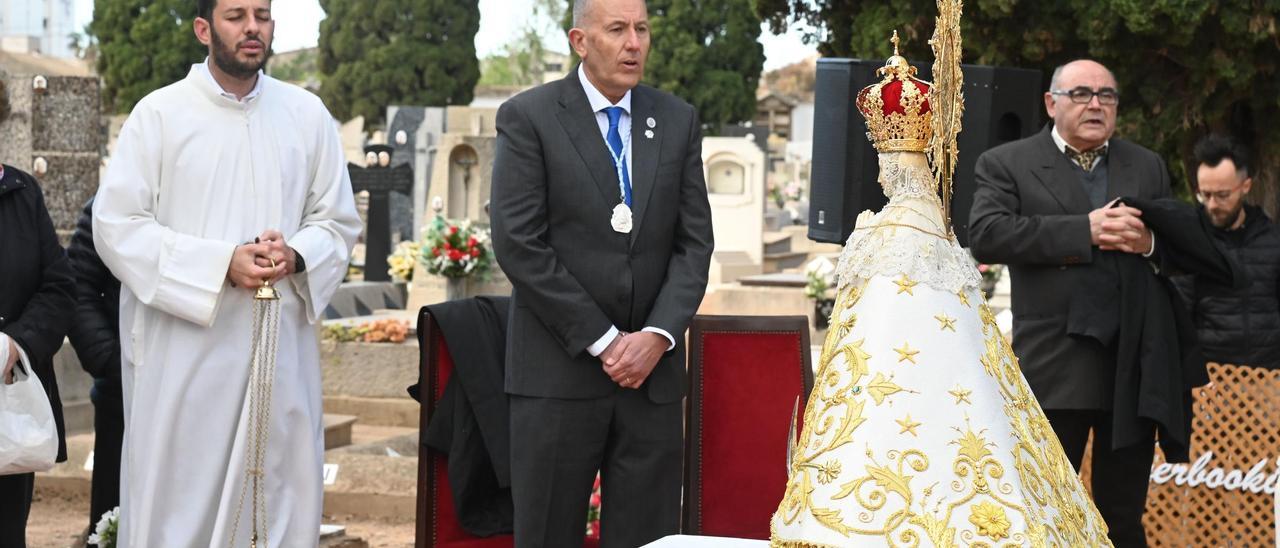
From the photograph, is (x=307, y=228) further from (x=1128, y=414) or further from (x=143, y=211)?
(x=1128, y=414)

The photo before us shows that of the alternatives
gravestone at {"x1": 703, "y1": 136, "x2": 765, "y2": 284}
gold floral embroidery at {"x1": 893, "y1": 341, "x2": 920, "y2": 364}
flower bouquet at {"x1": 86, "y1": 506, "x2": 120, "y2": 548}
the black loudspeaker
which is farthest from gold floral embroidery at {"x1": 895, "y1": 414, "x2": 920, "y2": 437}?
gravestone at {"x1": 703, "y1": 136, "x2": 765, "y2": 284}

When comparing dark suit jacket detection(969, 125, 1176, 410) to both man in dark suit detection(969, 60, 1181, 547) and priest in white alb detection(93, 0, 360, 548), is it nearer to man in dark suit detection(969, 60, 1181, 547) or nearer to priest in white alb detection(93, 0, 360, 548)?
man in dark suit detection(969, 60, 1181, 547)

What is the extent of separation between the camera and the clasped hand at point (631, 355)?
13.9 feet

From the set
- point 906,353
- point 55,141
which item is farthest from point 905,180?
point 55,141

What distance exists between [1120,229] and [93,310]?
361cm

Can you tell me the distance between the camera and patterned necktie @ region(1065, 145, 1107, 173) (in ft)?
17.6

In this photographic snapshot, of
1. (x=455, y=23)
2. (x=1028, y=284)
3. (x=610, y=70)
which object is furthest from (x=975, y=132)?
(x=455, y=23)

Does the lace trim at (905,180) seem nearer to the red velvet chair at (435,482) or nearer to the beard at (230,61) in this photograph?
the red velvet chair at (435,482)

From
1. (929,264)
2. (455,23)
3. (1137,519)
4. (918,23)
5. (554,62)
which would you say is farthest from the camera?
(554,62)

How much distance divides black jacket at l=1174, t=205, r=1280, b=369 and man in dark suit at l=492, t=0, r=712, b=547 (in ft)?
10.7

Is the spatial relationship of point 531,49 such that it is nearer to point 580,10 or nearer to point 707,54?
point 707,54

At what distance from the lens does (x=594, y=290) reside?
14.1 feet

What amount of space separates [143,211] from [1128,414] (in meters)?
2.98

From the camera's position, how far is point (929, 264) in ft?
10.4
